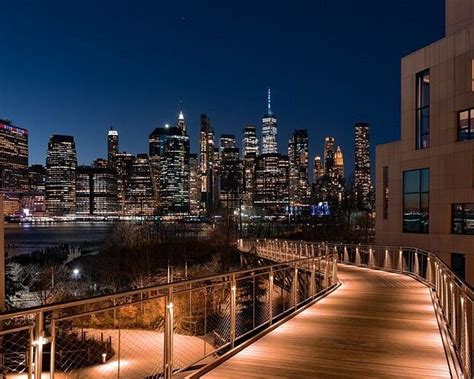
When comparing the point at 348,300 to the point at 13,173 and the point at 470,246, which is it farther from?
the point at 13,173

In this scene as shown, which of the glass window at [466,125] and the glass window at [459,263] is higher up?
the glass window at [466,125]

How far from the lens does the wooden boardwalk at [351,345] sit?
6180mm

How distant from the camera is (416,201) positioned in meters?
24.7

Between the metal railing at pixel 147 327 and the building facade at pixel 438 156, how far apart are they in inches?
252

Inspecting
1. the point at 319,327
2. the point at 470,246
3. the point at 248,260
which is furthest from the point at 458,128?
the point at 248,260

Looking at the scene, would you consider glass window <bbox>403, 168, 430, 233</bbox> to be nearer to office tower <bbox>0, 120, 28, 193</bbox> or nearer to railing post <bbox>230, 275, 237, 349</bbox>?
railing post <bbox>230, 275, 237, 349</bbox>

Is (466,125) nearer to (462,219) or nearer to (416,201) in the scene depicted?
(462,219)

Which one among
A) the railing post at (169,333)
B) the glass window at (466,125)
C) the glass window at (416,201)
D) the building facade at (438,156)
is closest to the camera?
the railing post at (169,333)

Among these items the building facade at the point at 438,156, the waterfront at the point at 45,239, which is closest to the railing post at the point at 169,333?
the building facade at the point at 438,156

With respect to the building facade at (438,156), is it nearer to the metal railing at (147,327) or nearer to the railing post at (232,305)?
the metal railing at (147,327)

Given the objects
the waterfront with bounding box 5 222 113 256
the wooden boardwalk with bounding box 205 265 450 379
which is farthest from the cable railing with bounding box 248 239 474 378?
the waterfront with bounding box 5 222 113 256

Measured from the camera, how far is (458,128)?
74.5ft

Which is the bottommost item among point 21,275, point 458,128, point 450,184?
point 21,275

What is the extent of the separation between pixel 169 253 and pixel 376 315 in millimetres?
41544
